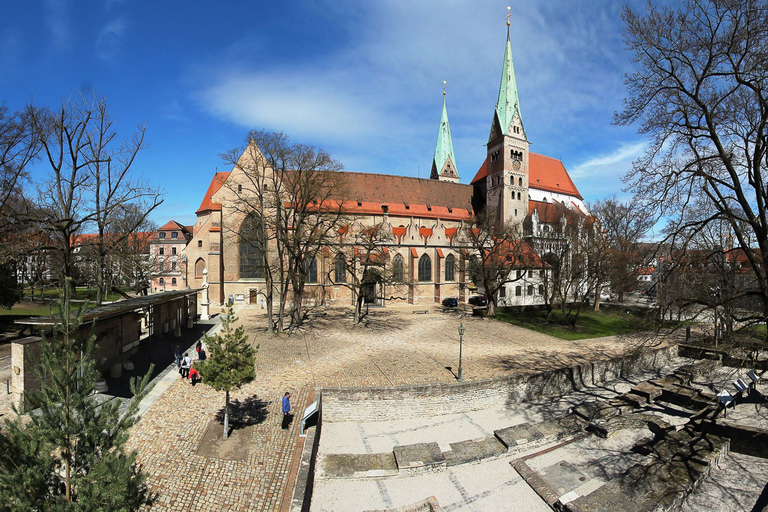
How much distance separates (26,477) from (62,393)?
98 cm

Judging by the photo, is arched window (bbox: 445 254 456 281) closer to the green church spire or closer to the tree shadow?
the green church spire

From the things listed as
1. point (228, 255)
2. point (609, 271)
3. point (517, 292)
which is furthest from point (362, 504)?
point (517, 292)

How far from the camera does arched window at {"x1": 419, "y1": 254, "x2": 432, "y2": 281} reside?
42344 millimetres

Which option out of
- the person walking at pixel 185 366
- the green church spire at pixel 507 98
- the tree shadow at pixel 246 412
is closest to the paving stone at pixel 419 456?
the tree shadow at pixel 246 412

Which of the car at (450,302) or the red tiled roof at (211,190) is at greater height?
the red tiled roof at (211,190)

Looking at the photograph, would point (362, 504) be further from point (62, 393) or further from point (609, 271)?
point (609, 271)

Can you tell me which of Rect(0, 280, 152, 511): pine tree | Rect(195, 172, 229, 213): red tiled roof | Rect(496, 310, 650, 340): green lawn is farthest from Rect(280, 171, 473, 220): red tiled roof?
Rect(0, 280, 152, 511): pine tree

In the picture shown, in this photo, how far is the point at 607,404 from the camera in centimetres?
1505

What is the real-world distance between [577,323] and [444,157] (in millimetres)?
38496

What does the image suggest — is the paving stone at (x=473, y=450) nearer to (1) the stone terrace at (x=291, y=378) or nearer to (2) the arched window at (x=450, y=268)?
(1) the stone terrace at (x=291, y=378)

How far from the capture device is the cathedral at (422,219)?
3731 cm

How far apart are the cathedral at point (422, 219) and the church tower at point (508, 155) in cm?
12

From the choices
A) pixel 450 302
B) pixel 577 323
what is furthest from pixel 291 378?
pixel 450 302

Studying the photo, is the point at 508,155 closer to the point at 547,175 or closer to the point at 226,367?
the point at 547,175
